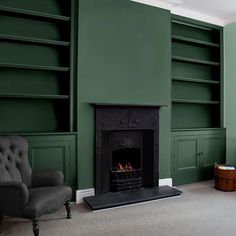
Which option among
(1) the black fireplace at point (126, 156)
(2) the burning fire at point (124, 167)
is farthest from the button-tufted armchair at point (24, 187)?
(2) the burning fire at point (124, 167)

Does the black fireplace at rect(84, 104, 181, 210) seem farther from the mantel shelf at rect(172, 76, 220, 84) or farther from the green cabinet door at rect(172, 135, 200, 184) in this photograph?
the mantel shelf at rect(172, 76, 220, 84)

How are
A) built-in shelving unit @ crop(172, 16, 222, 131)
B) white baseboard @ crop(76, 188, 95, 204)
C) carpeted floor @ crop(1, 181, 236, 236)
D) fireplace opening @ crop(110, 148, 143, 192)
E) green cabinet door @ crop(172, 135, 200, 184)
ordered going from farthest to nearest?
built-in shelving unit @ crop(172, 16, 222, 131)
green cabinet door @ crop(172, 135, 200, 184)
fireplace opening @ crop(110, 148, 143, 192)
white baseboard @ crop(76, 188, 95, 204)
carpeted floor @ crop(1, 181, 236, 236)

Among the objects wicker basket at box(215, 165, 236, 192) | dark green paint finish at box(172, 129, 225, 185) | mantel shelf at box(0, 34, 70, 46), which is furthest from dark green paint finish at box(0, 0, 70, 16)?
wicker basket at box(215, 165, 236, 192)

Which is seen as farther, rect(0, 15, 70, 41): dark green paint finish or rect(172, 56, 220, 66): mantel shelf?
rect(172, 56, 220, 66): mantel shelf

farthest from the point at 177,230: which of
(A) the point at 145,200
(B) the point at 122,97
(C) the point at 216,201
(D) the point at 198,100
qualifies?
(D) the point at 198,100

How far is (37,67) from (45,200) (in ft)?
5.58

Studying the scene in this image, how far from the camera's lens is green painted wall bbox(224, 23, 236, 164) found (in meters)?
4.64

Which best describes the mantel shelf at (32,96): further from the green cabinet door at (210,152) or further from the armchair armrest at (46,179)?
the green cabinet door at (210,152)

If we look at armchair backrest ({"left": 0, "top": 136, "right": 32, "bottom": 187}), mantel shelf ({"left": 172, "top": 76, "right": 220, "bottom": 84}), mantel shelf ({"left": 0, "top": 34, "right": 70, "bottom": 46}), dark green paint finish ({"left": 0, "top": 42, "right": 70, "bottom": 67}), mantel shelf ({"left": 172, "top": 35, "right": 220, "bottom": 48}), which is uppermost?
mantel shelf ({"left": 172, "top": 35, "right": 220, "bottom": 48})

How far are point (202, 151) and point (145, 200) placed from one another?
168 centimetres

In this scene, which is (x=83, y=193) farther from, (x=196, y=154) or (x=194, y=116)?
(x=194, y=116)

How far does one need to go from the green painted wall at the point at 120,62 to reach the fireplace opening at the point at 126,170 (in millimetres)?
365

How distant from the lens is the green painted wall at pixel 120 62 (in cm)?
343

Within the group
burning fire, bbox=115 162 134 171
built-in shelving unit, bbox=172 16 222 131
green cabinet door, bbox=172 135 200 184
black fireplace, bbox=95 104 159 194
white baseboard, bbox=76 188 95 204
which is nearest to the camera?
white baseboard, bbox=76 188 95 204
